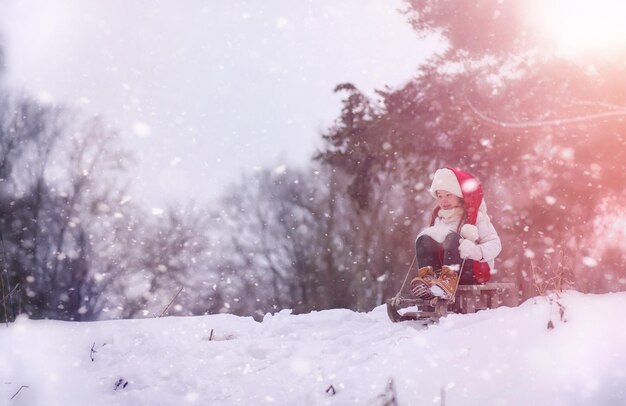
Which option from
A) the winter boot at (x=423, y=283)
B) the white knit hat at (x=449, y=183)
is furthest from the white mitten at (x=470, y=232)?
the winter boot at (x=423, y=283)

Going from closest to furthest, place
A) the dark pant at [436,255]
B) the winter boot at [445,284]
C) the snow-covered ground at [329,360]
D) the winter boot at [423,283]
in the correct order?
the snow-covered ground at [329,360] < the winter boot at [445,284] < the winter boot at [423,283] < the dark pant at [436,255]

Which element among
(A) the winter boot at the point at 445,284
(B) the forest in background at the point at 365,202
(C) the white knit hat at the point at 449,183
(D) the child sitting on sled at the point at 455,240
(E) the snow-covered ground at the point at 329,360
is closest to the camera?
(E) the snow-covered ground at the point at 329,360

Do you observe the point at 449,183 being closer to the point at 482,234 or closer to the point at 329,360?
the point at 482,234

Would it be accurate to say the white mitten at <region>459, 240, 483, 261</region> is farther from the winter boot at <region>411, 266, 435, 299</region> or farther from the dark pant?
the winter boot at <region>411, 266, 435, 299</region>

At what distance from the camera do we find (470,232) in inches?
241

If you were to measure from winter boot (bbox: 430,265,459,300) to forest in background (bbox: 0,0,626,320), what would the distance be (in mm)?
718

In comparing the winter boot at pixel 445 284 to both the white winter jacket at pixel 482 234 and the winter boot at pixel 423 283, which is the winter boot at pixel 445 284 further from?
the white winter jacket at pixel 482 234

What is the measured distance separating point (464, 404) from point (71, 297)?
23.8 metres

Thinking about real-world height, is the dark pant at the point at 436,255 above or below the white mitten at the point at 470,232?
below

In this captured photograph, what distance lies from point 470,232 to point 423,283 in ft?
2.72

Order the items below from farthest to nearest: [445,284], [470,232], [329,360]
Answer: [470,232] < [445,284] < [329,360]

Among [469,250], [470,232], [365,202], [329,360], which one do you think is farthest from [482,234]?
[365,202]

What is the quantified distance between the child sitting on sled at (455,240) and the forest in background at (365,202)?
799 millimetres

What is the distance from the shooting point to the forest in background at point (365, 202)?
10742mm
